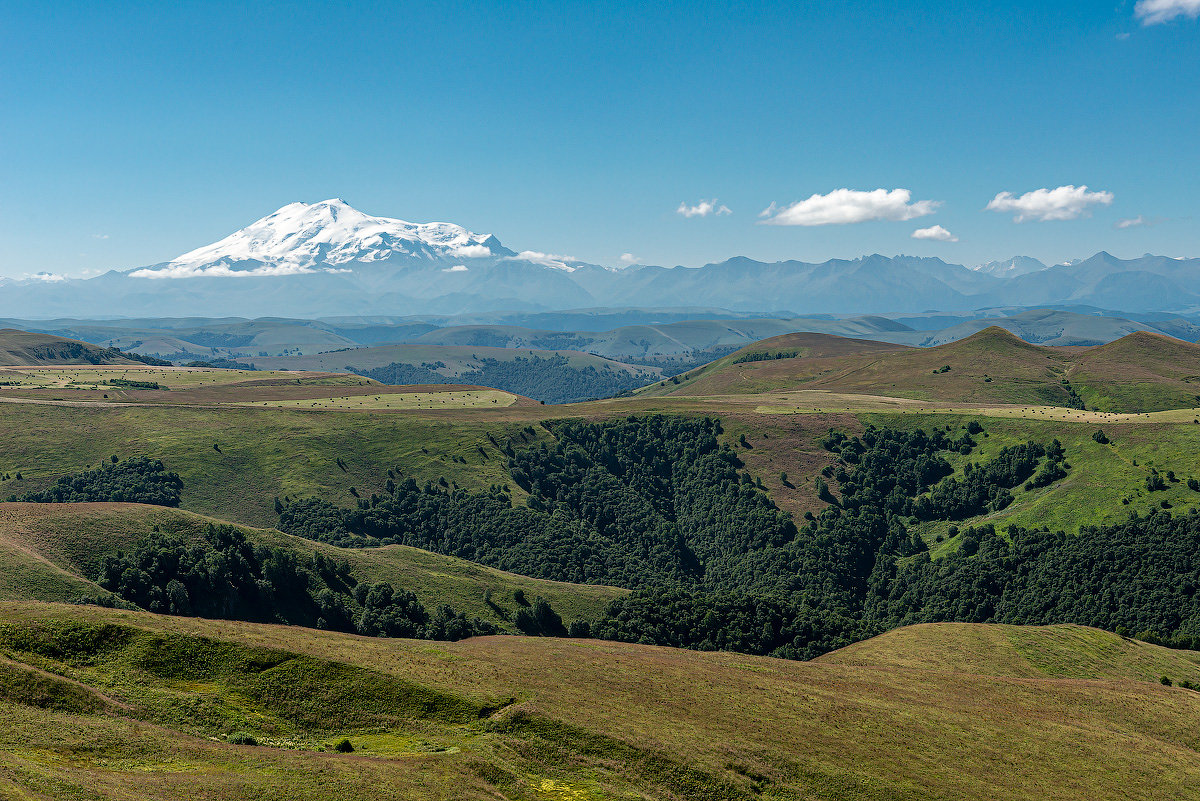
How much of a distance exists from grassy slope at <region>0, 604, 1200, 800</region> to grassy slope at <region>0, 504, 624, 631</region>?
61.5 meters

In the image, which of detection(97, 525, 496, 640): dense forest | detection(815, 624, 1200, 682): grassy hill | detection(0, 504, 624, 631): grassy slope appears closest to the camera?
detection(815, 624, 1200, 682): grassy hill

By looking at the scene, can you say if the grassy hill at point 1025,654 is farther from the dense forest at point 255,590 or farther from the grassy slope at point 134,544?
the dense forest at point 255,590

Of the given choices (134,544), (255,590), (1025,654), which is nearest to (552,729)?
(1025,654)

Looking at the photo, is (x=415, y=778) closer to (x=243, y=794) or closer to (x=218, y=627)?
(x=243, y=794)

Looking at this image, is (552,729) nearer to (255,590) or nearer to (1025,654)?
(1025,654)

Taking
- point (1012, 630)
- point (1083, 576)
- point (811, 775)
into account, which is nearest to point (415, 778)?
point (811, 775)

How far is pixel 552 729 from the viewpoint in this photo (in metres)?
71.4

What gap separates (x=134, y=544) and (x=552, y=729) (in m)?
118

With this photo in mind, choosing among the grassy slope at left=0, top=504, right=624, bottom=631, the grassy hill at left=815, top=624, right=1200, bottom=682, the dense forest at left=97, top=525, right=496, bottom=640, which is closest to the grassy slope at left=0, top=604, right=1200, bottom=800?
the grassy hill at left=815, top=624, right=1200, bottom=682

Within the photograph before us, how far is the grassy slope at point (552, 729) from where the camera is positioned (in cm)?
5644

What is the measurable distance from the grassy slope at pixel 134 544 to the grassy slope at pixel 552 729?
6152cm

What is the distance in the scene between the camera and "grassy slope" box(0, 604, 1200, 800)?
5644 cm

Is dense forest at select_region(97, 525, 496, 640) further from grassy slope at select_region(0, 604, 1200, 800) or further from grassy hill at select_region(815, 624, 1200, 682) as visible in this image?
grassy hill at select_region(815, 624, 1200, 682)

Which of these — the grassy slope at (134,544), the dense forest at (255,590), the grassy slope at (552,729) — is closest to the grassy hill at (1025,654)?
the grassy slope at (552,729)
